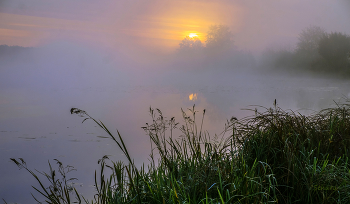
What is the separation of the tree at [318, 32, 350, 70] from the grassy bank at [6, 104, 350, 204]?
18.5 metres

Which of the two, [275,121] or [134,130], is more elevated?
[275,121]

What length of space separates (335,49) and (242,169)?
67.8 feet

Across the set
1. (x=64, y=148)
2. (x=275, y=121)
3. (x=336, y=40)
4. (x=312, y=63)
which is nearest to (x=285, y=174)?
(x=275, y=121)

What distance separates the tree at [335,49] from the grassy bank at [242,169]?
18.5 meters

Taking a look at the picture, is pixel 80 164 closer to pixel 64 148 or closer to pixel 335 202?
pixel 64 148

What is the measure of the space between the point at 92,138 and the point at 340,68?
20.5 m

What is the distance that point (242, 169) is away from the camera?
172cm

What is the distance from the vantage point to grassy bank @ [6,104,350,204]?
1532 mm

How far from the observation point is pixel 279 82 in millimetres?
27719

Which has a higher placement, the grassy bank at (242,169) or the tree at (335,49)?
the tree at (335,49)

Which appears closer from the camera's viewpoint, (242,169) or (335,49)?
(242,169)

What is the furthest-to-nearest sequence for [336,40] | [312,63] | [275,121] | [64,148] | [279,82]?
1. [279,82]
2. [312,63]
3. [336,40]
4. [64,148]
5. [275,121]

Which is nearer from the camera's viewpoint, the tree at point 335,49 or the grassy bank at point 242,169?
the grassy bank at point 242,169

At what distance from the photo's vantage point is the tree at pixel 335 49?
699 inches
